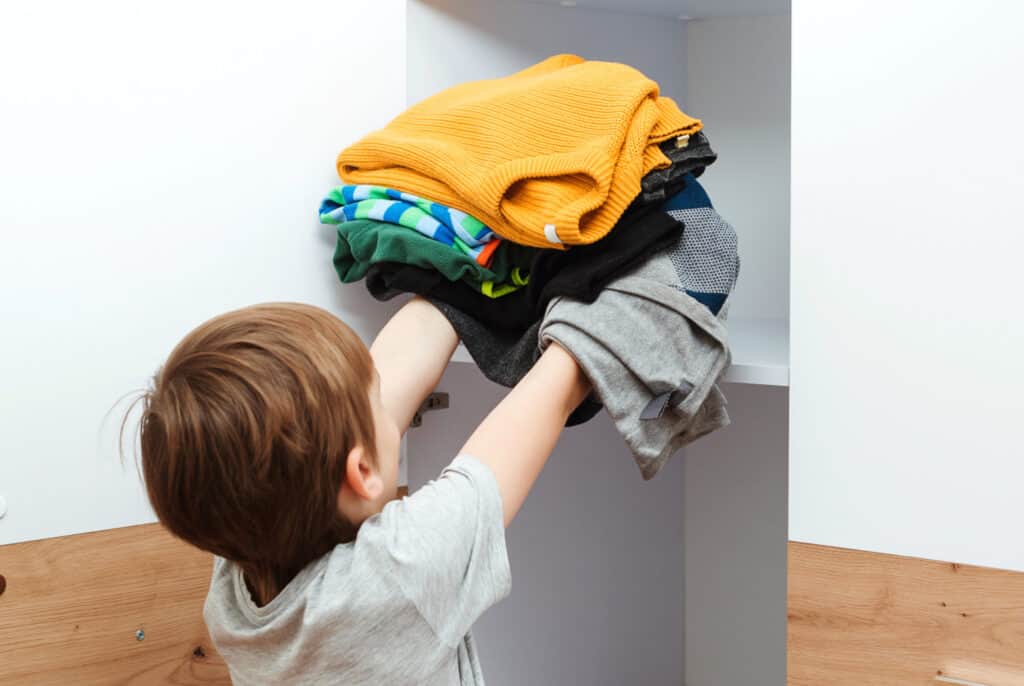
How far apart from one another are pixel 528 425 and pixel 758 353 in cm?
35

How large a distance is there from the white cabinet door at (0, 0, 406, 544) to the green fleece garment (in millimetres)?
96

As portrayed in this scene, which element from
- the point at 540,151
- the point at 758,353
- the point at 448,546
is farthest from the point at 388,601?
the point at 758,353

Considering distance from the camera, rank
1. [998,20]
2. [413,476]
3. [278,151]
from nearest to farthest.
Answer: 1. [998,20]
2. [278,151]
3. [413,476]

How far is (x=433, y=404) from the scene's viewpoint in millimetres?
1227

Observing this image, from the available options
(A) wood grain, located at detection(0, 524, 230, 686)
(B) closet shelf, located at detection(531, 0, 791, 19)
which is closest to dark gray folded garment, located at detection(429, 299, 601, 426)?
(A) wood grain, located at detection(0, 524, 230, 686)

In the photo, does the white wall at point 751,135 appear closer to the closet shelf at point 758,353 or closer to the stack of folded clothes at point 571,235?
the closet shelf at point 758,353

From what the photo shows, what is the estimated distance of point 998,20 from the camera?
0.80 meters

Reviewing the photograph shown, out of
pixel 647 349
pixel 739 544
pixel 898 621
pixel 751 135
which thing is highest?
pixel 751 135

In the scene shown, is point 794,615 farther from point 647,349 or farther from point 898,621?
point 647,349

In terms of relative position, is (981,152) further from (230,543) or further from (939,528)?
(230,543)

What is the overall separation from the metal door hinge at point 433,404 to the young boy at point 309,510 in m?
0.45

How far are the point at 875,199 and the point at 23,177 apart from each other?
29.3 inches

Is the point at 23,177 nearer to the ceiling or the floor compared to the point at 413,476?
nearer to the ceiling

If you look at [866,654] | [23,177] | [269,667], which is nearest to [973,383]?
[866,654]
